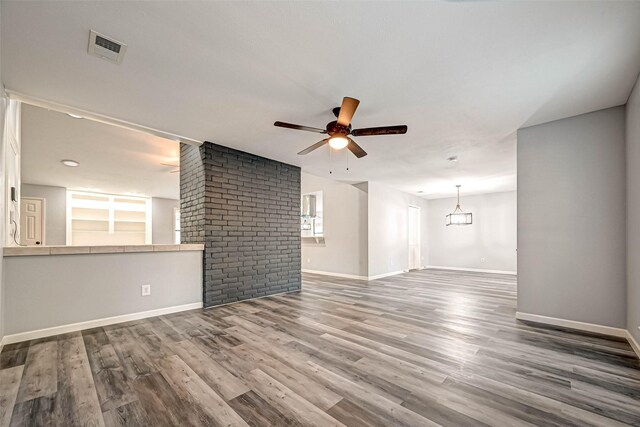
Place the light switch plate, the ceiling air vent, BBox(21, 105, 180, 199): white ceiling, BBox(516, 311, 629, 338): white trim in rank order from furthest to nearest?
BBox(21, 105, 180, 199): white ceiling, the light switch plate, BBox(516, 311, 629, 338): white trim, the ceiling air vent

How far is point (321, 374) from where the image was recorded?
2010 mm

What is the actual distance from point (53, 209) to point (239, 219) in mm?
6611

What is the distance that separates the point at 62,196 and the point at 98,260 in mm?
6307

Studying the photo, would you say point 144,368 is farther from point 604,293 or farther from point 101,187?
point 101,187

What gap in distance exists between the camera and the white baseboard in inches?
103

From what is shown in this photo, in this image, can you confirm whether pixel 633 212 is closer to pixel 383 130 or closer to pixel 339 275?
pixel 383 130

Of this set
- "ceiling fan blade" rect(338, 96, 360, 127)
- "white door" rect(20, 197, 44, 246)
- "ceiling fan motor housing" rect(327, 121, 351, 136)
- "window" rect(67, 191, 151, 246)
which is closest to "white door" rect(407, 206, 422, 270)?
"ceiling fan motor housing" rect(327, 121, 351, 136)

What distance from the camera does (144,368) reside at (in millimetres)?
2102

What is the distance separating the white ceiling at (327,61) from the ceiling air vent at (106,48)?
5 centimetres

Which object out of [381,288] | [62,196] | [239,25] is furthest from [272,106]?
[62,196]

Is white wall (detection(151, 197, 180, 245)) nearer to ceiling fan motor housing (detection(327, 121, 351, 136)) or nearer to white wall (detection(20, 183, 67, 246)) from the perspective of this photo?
white wall (detection(20, 183, 67, 246))

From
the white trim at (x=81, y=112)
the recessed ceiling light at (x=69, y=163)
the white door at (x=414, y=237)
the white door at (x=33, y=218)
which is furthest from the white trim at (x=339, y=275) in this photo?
the white door at (x=33, y=218)

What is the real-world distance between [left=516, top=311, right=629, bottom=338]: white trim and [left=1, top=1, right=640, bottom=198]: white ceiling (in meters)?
2.35

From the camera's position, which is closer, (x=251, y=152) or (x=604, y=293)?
(x=604, y=293)
